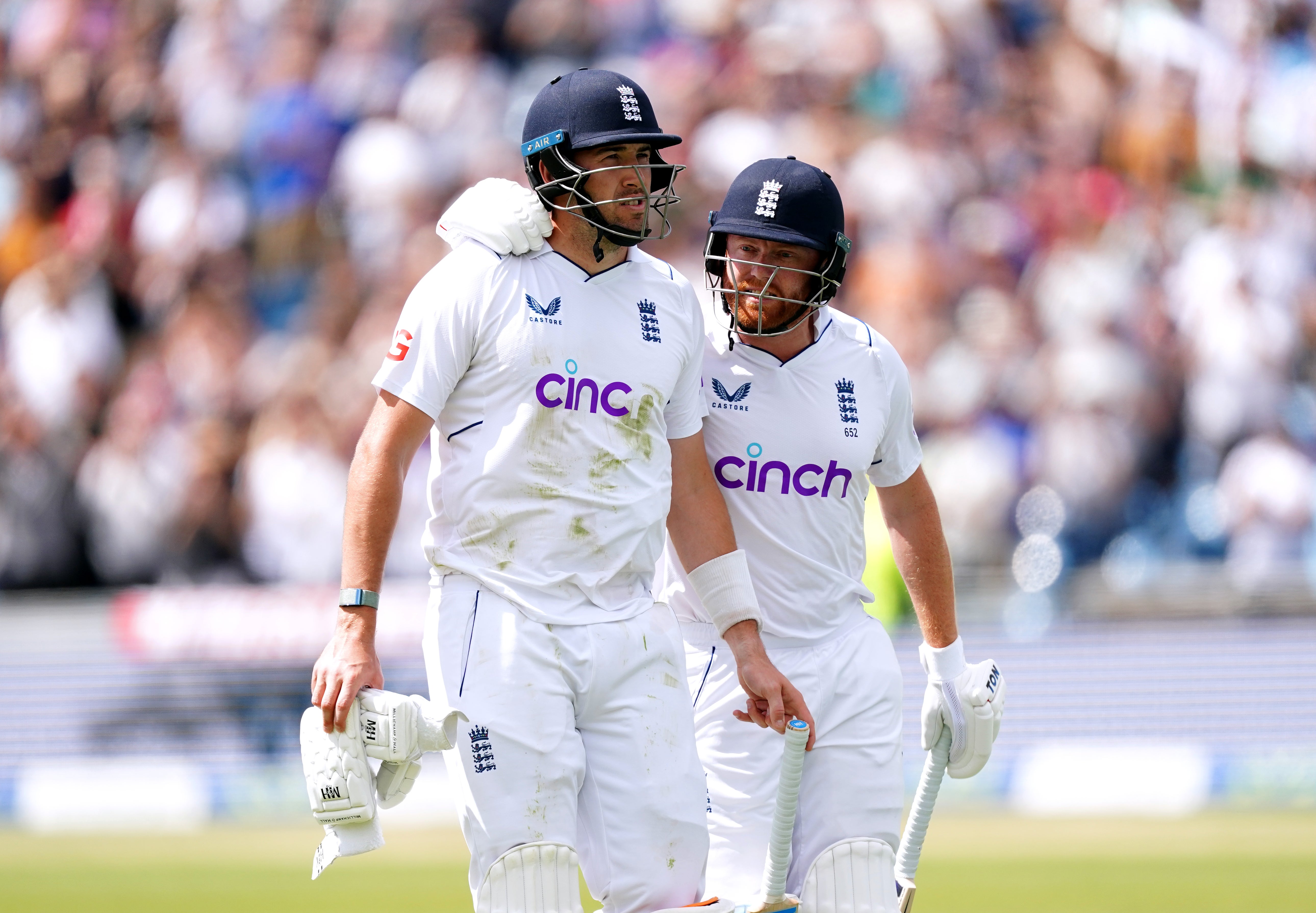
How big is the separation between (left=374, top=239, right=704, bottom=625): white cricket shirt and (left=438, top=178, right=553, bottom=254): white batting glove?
0.04 m

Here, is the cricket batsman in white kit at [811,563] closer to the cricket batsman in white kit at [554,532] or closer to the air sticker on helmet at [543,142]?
the cricket batsman in white kit at [554,532]

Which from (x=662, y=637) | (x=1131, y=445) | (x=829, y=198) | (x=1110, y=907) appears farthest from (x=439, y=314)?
(x=1131, y=445)

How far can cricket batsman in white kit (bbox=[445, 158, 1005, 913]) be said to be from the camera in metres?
4.92

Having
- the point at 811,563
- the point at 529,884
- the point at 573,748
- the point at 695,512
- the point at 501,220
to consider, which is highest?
the point at 501,220

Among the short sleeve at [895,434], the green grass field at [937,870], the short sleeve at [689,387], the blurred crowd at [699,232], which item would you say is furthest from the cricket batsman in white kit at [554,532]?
the blurred crowd at [699,232]

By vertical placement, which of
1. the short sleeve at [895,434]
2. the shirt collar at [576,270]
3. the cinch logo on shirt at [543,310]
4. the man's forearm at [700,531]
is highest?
the shirt collar at [576,270]

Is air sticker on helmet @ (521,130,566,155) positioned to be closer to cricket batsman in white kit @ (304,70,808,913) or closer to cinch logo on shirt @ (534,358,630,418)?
cricket batsman in white kit @ (304,70,808,913)

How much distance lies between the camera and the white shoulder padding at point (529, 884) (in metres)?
4.08

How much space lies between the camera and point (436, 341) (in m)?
4.22

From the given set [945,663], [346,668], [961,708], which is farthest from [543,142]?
[961,708]

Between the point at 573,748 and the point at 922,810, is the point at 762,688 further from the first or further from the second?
the point at 922,810

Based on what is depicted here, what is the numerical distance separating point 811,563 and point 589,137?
4.98ft

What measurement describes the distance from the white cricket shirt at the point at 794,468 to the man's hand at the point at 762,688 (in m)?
0.30

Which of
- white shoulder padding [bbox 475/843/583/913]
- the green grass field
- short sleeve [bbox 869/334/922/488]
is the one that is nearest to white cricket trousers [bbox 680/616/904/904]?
short sleeve [bbox 869/334/922/488]
